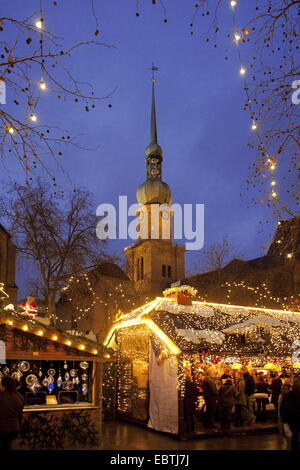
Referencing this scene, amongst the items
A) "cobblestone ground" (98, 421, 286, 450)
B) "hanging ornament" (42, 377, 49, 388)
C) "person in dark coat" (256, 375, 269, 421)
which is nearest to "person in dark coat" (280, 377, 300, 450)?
"cobblestone ground" (98, 421, 286, 450)

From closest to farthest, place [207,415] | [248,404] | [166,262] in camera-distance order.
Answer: [207,415] < [248,404] < [166,262]

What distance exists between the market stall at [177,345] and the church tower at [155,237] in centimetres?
4004

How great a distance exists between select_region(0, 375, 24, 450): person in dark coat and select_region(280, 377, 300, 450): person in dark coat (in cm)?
426

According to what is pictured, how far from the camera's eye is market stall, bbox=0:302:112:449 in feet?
28.8

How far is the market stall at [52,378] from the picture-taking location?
8.79 metres

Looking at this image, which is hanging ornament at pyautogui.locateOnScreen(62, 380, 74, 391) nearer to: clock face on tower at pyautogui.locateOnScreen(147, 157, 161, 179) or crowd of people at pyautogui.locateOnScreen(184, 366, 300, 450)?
crowd of people at pyautogui.locateOnScreen(184, 366, 300, 450)

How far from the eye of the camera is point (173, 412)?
1087 cm

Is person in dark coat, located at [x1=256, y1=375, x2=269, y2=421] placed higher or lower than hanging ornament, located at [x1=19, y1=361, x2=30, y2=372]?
lower

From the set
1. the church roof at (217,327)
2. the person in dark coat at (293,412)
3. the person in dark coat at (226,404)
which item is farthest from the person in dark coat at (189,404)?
the person in dark coat at (293,412)

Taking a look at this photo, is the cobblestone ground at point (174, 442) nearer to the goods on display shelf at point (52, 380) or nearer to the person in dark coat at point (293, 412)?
the goods on display shelf at point (52, 380)
